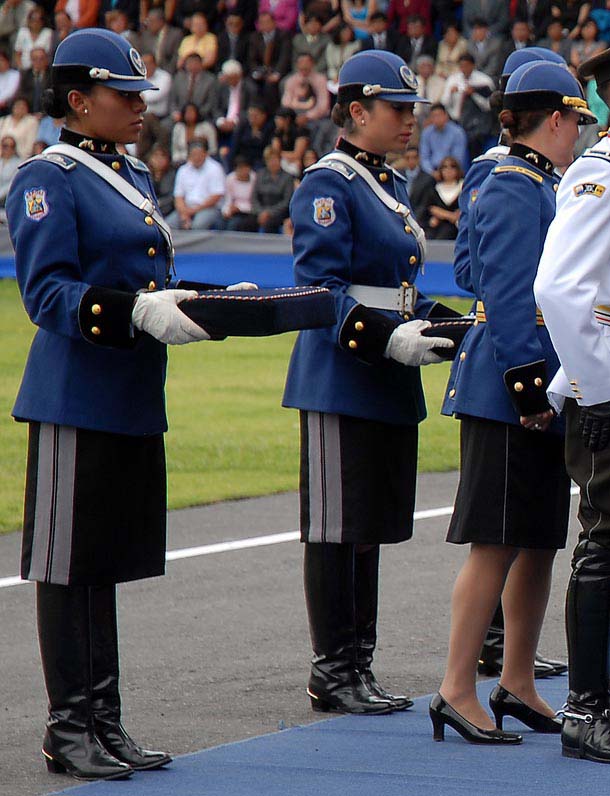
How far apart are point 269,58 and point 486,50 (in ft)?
11.9

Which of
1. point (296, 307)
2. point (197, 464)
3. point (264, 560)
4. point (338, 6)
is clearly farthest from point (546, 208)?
point (338, 6)

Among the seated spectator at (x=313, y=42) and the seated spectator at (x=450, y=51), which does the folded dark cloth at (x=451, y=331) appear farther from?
the seated spectator at (x=313, y=42)

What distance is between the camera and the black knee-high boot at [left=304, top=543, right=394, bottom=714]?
17.9 feet

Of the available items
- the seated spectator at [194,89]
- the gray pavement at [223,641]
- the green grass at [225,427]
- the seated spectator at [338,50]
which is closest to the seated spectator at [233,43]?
the seated spectator at [194,89]

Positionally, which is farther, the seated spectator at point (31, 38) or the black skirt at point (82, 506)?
the seated spectator at point (31, 38)

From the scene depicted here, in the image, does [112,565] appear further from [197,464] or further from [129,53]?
[197,464]

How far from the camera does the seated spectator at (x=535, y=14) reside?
20.7 m

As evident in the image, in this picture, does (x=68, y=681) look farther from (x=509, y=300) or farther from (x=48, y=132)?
(x=48, y=132)

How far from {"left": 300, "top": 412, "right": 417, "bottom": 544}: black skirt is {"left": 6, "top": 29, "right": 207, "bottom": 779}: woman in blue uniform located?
2.80 ft

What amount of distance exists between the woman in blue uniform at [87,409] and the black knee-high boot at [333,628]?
2.68 feet

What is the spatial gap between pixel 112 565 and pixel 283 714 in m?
1.01

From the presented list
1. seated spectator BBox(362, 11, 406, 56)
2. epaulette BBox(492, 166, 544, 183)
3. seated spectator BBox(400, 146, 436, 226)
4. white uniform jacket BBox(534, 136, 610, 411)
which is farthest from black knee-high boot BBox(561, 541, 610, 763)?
seated spectator BBox(362, 11, 406, 56)

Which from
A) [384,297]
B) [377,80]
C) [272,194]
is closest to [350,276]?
[384,297]

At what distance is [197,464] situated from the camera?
10922 millimetres
